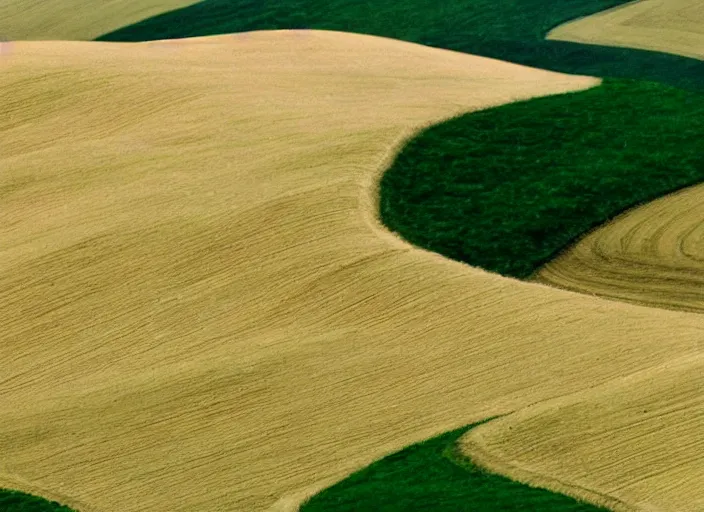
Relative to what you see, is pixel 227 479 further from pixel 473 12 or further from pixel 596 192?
pixel 473 12

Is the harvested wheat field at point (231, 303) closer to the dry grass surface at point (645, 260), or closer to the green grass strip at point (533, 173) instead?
the green grass strip at point (533, 173)

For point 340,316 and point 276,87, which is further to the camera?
point 276,87

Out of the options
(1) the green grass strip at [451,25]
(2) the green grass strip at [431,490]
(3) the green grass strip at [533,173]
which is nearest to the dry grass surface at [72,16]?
(1) the green grass strip at [451,25]

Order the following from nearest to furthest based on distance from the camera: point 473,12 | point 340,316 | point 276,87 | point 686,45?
point 340,316 → point 276,87 → point 686,45 → point 473,12

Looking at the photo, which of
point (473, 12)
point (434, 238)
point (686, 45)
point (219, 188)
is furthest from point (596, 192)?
point (473, 12)

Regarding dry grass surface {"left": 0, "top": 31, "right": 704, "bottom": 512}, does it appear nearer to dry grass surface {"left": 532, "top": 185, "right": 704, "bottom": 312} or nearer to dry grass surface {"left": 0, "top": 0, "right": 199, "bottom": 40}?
dry grass surface {"left": 532, "top": 185, "right": 704, "bottom": 312}

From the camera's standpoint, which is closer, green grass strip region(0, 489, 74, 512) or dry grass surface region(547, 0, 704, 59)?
green grass strip region(0, 489, 74, 512)

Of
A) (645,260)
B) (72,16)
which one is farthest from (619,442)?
(72,16)

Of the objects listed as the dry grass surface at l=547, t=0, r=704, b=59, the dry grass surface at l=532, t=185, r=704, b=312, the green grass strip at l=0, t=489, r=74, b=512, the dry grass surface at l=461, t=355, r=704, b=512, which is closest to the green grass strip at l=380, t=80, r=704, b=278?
the dry grass surface at l=532, t=185, r=704, b=312
